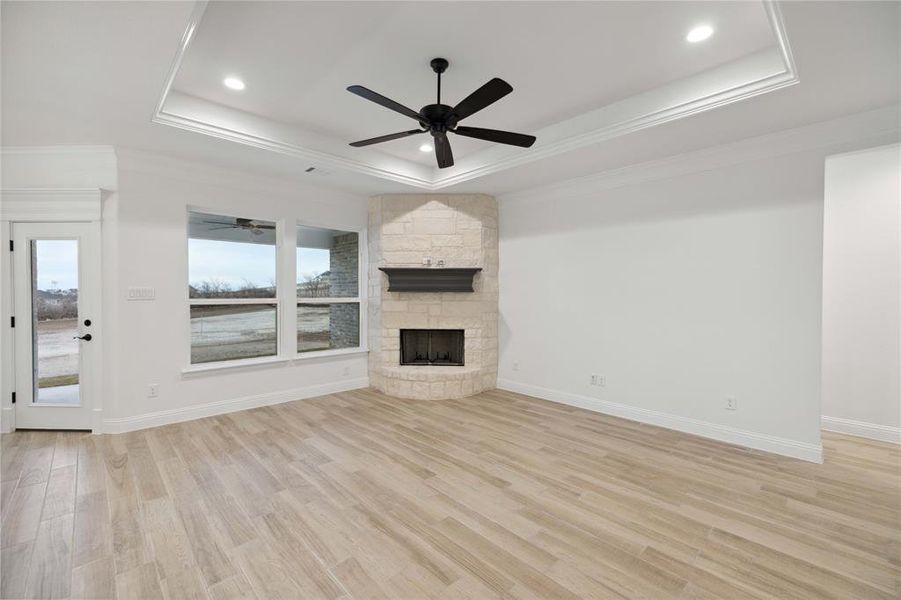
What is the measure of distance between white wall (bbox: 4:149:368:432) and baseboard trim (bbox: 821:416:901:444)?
5996 mm

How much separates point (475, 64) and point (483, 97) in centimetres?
52

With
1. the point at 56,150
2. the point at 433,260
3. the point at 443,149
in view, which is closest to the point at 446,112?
the point at 443,149

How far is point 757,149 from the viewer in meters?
3.44

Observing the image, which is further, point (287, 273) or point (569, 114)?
point (287, 273)

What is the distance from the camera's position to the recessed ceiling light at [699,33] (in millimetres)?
2389

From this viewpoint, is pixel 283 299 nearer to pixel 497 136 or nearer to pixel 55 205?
pixel 55 205

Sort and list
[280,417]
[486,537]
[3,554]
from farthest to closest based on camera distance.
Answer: [280,417] → [486,537] → [3,554]

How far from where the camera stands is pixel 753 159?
11.4ft

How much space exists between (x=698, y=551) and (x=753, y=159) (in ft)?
10.7

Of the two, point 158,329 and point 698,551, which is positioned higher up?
point 158,329

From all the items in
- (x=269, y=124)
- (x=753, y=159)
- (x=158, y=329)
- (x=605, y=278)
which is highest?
(x=269, y=124)

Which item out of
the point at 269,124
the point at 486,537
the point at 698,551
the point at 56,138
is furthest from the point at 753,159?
the point at 56,138

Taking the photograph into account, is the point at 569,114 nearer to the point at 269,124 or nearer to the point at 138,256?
the point at 269,124

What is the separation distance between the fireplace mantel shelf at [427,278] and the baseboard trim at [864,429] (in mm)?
4012
